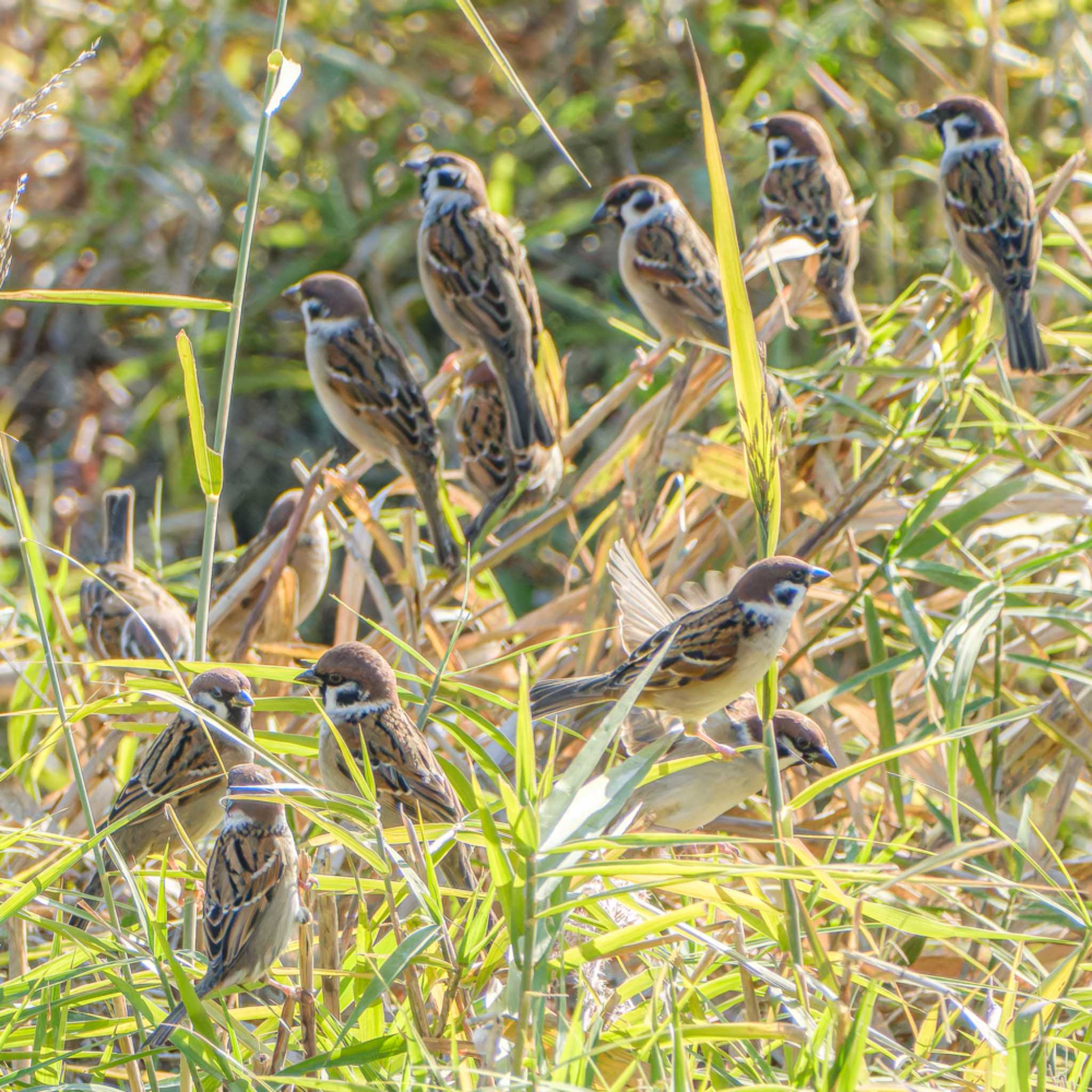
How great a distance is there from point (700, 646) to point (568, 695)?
0.26 metres

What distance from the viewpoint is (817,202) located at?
154 inches

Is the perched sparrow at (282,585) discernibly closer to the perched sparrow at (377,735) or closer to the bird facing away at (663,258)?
the perched sparrow at (377,735)

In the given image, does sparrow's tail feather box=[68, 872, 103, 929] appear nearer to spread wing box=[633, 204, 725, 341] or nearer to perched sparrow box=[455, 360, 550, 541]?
perched sparrow box=[455, 360, 550, 541]

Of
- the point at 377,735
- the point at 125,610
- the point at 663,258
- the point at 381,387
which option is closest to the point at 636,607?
the point at 377,735

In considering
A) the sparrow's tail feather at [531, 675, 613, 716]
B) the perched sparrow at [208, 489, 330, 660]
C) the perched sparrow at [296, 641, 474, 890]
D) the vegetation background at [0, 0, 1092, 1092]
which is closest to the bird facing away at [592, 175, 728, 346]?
the vegetation background at [0, 0, 1092, 1092]

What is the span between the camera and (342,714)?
2314mm

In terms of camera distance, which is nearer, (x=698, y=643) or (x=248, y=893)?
(x=248, y=893)

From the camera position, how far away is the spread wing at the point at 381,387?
3.70 meters

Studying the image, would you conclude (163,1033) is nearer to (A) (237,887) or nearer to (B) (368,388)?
(A) (237,887)

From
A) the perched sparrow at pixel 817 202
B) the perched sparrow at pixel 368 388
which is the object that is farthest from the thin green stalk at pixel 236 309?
the perched sparrow at pixel 817 202

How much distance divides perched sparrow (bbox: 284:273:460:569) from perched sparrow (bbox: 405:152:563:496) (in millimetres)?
199

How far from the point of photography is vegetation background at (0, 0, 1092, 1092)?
1776mm

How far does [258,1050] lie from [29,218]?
477cm

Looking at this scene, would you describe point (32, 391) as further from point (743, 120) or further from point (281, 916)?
point (281, 916)
